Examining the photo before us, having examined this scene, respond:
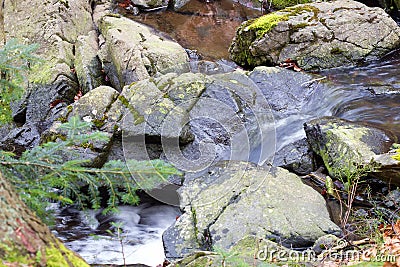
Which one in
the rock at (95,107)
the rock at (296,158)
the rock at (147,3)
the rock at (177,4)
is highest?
the rock at (147,3)

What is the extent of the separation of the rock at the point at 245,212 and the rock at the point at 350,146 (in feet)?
2.44

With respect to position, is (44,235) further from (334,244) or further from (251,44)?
(251,44)

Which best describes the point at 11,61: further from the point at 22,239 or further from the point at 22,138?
the point at 22,138

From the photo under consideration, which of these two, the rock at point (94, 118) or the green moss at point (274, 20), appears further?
the green moss at point (274, 20)

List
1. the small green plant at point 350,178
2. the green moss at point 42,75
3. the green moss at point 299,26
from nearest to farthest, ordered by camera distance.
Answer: the small green plant at point 350,178
the green moss at point 42,75
the green moss at point 299,26

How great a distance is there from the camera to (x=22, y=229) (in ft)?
6.29

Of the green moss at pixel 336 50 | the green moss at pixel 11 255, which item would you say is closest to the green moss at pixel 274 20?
the green moss at pixel 336 50

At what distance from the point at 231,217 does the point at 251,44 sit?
5793mm

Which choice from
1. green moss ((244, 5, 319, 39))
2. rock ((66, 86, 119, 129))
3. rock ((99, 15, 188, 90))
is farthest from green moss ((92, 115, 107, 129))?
green moss ((244, 5, 319, 39))

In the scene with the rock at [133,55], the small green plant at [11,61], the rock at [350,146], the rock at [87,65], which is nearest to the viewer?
the small green plant at [11,61]

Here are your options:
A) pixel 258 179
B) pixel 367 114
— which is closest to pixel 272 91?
pixel 367 114

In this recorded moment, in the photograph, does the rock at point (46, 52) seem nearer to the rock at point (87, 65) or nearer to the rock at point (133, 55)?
the rock at point (87, 65)

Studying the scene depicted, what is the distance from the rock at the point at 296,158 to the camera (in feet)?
21.0

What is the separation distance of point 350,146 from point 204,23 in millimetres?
7973
